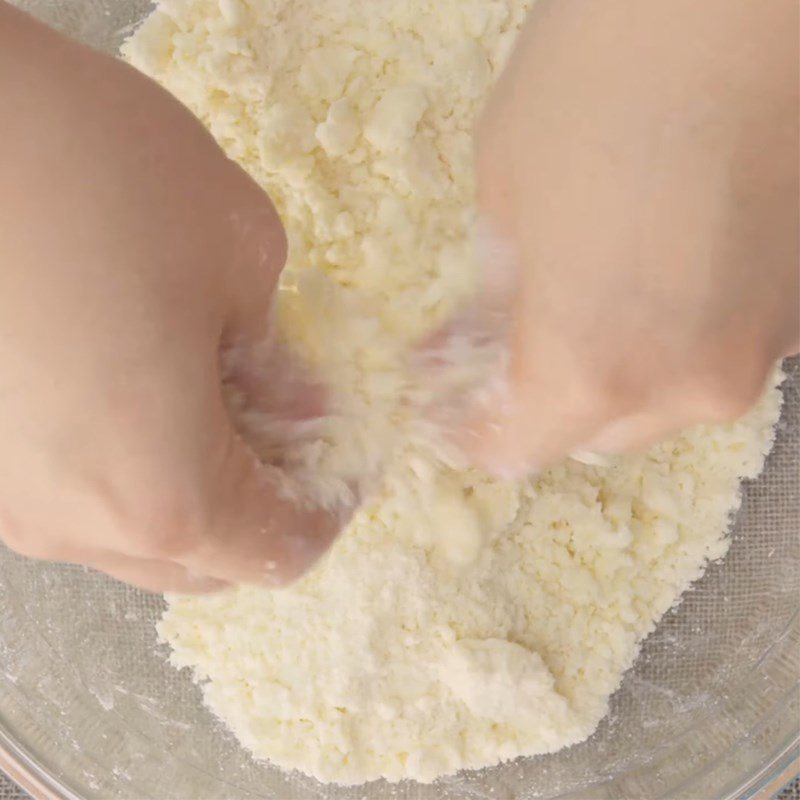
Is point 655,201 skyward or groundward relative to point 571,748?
skyward

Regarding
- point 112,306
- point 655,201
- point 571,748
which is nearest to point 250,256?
point 112,306

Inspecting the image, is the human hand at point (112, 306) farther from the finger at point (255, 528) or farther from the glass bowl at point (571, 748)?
the glass bowl at point (571, 748)

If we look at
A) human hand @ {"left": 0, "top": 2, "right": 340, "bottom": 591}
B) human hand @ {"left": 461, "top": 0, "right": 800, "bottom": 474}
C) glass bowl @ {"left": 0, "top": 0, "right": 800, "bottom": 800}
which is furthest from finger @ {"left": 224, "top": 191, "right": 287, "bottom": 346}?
glass bowl @ {"left": 0, "top": 0, "right": 800, "bottom": 800}

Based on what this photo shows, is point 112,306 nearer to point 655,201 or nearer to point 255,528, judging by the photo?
point 255,528

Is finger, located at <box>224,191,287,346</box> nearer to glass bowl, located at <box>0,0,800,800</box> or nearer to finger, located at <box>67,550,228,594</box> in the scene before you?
finger, located at <box>67,550,228,594</box>

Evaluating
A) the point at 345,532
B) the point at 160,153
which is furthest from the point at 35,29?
the point at 345,532

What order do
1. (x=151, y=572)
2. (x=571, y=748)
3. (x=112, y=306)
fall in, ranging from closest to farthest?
(x=112, y=306) < (x=151, y=572) < (x=571, y=748)

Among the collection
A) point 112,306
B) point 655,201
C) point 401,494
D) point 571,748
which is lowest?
point 571,748
